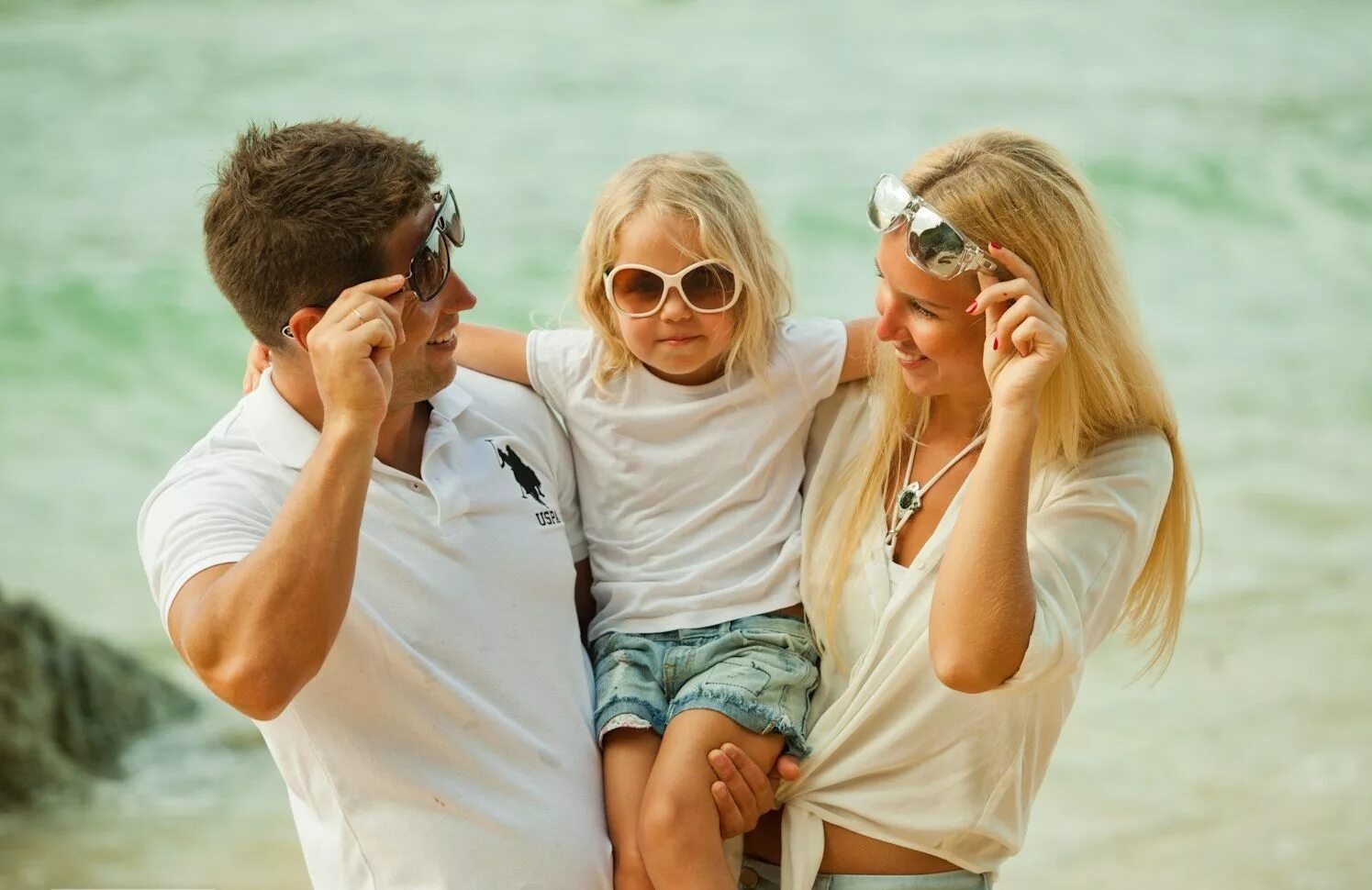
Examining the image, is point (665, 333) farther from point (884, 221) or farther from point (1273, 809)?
point (1273, 809)

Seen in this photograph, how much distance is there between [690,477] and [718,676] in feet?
1.37

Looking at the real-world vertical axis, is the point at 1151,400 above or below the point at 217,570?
above

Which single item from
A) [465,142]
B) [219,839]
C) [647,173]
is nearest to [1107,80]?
[465,142]

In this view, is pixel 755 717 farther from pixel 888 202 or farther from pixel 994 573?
pixel 888 202

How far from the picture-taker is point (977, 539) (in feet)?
7.47

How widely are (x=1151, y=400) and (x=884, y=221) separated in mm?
510

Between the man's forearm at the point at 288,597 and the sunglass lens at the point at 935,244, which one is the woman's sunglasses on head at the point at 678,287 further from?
the man's forearm at the point at 288,597

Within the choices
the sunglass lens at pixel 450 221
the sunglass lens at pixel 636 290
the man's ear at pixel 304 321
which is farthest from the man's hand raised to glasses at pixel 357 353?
the sunglass lens at pixel 636 290

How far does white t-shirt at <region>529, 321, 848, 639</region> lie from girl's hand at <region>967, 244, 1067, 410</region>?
1.76ft

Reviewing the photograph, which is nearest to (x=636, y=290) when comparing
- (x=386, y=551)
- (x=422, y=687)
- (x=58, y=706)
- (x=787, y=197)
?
(x=386, y=551)

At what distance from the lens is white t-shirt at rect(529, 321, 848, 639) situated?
2.77 metres

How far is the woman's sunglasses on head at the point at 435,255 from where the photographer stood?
7.93 feet

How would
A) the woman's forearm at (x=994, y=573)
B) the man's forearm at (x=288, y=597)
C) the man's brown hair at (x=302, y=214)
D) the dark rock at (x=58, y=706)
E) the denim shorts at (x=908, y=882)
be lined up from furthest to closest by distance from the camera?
the dark rock at (x=58, y=706), the denim shorts at (x=908, y=882), the man's brown hair at (x=302, y=214), the woman's forearm at (x=994, y=573), the man's forearm at (x=288, y=597)

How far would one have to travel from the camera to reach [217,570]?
7.14 ft
